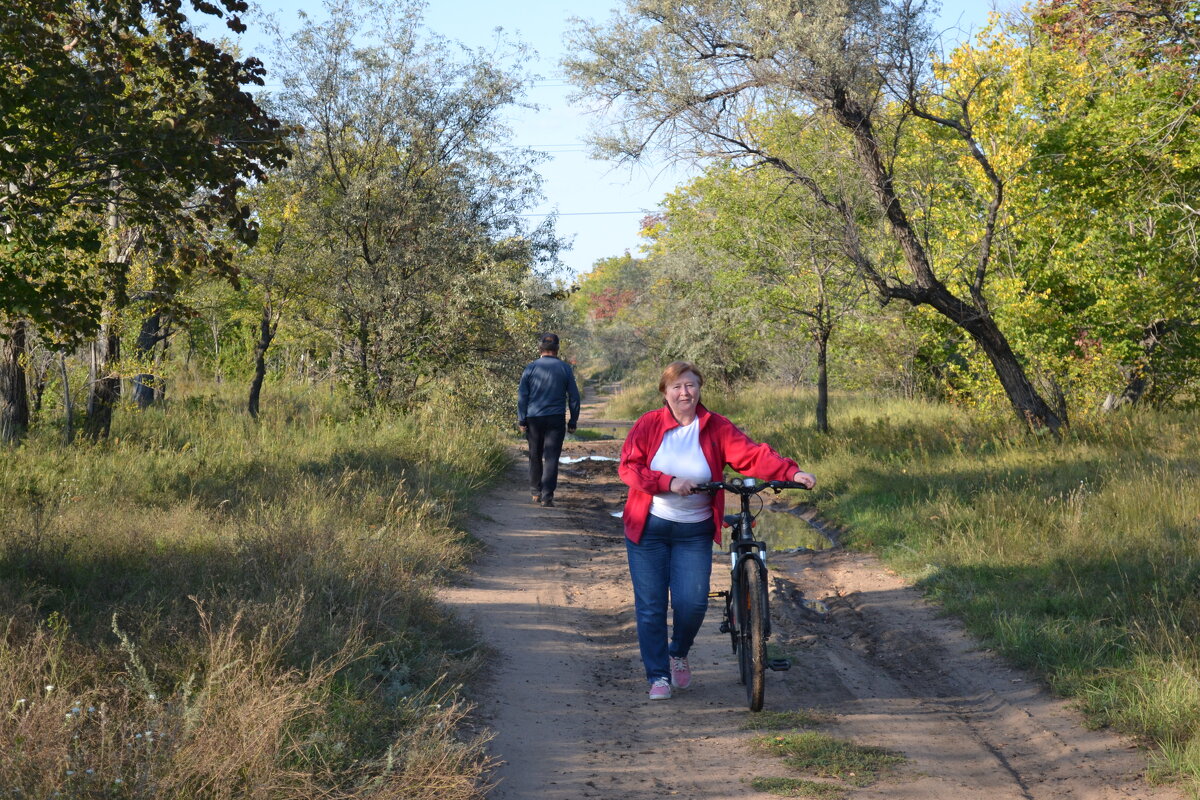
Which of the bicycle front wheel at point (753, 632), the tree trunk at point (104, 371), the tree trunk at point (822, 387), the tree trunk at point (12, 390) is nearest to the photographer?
the bicycle front wheel at point (753, 632)

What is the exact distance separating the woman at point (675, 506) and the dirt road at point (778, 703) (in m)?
0.48

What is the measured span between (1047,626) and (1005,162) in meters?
12.1

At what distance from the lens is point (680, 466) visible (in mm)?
5863

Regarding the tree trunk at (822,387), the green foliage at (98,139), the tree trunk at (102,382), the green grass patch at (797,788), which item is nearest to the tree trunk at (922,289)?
the tree trunk at (822,387)

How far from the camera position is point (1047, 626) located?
6730 millimetres

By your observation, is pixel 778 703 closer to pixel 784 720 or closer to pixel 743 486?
pixel 784 720

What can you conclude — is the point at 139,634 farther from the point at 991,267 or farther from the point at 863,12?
the point at 991,267

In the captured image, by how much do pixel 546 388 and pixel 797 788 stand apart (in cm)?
847

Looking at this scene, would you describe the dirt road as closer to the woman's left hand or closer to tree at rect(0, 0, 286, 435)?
the woman's left hand

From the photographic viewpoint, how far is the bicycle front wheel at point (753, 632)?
557cm

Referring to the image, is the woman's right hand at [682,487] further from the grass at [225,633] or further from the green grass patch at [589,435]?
the green grass patch at [589,435]

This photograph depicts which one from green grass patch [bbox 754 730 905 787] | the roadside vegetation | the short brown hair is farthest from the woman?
green grass patch [bbox 754 730 905 787]

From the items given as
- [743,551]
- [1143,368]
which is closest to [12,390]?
[743,551]

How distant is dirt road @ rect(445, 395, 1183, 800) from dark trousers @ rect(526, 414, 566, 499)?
11.1 ft
